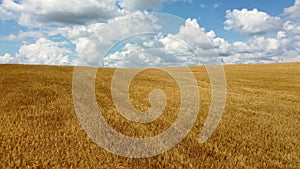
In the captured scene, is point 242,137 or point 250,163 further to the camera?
point 242,137

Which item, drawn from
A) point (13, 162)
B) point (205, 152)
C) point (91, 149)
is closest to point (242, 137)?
point (205, 152)

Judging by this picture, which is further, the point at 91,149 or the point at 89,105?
the point at 89,105

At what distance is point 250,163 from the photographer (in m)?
6.70

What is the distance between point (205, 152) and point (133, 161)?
199 cm

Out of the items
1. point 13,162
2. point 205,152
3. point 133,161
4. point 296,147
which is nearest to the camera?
point 13,162

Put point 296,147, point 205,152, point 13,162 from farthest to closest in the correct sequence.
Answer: point 296,147, point 205,152, point 13,162

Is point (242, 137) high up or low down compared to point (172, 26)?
down

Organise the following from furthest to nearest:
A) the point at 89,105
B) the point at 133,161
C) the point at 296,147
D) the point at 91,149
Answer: the point at 89,105 → the point at 296,147 → the point at 91,149 → the point at 133,161

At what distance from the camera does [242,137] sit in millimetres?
8797

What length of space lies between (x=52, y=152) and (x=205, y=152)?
3717 mm

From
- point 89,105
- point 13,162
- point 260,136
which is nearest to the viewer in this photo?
point 13,162

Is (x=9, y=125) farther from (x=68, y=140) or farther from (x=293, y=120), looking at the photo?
(x=293, y=120)

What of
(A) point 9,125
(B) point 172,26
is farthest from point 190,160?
(A) point 9,125

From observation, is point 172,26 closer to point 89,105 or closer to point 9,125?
point 89,105
